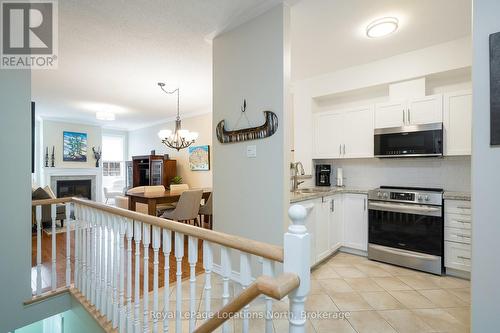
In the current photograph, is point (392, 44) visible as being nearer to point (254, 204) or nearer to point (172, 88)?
point (254, 204)

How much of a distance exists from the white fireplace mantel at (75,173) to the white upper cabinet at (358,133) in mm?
7303

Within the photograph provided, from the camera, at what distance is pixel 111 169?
8.19 m

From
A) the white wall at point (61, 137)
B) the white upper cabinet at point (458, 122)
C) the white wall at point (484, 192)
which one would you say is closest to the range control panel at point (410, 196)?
the white upper cabinet at point (458, 122)

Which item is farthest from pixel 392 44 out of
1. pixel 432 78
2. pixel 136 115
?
pixel 136 115

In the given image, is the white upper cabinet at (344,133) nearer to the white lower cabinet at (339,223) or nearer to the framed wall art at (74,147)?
the white lower cabinet at (339,223)

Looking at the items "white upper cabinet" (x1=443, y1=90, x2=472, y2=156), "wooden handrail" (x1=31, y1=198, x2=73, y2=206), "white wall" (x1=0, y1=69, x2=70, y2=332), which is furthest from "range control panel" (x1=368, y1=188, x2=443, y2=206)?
"white wall" (x1=0, y1=69, x2=70, y2=332)

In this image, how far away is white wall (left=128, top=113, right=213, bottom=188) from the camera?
19.8 ft

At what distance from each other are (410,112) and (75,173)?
327 inches

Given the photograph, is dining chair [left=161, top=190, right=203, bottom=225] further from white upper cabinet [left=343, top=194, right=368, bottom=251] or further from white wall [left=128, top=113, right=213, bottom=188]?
white upper cabinet [left=343, top=194, right=368, bottom=251]

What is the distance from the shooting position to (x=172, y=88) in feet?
14.3

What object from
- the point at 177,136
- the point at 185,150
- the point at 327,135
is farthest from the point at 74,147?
the point at 327,135

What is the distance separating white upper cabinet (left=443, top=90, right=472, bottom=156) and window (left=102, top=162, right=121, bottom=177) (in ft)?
28.9

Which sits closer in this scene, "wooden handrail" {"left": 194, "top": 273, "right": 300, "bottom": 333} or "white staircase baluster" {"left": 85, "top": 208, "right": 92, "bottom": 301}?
"wooden handrail" {"left": 194, "top": 273, "right": 300, "bottom": 333}

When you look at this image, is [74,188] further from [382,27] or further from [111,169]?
[382,27]
